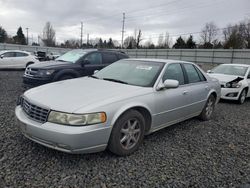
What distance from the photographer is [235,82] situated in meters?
7.55

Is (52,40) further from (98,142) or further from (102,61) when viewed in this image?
(98,142)

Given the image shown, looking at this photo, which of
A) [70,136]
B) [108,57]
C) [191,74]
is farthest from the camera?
[108,57]

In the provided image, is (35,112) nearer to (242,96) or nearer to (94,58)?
(94,58)

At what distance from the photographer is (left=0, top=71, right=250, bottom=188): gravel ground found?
102 inches

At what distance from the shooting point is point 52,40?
82.9m

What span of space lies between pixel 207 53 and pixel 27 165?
25532 millimetres

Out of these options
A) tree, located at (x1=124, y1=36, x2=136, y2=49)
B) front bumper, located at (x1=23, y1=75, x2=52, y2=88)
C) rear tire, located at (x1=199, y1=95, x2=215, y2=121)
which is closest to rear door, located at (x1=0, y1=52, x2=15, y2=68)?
front bumper, located at (x1=23, y1=75, x2=52, y2=88)

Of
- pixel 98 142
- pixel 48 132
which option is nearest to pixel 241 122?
pixel 98 142

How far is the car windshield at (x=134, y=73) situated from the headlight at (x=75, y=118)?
116 centimetres

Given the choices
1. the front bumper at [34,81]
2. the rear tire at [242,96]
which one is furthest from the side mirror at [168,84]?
the rear tire at [242,96]

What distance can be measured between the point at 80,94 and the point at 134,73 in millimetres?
1277

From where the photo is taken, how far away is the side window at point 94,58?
303 inches

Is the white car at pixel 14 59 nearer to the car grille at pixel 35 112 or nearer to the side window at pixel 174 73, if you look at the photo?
the car grille at pixel 35 112

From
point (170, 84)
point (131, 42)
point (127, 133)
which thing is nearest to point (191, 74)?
point (170, 84)
